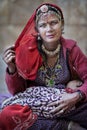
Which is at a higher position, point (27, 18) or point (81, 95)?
point (27, 18)

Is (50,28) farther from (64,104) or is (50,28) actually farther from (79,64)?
(64,104)

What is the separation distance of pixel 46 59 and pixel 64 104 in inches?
11.5

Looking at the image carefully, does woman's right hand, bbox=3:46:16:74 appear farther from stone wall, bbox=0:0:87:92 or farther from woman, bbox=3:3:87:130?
stone wall, bbox=0:0:87:92

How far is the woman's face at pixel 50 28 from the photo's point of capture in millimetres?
1790

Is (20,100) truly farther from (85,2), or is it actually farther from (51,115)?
(85,2)

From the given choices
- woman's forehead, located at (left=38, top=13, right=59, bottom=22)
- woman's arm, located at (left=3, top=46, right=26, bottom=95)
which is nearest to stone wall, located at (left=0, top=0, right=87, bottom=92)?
woman's arm, located at (left=3, top=46, right=26, bottom=95)

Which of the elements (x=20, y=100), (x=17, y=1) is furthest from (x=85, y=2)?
(x=20, y=100)

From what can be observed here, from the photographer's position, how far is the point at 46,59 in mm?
1847

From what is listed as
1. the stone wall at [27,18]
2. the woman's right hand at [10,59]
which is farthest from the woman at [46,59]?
the stone wall at [27,18]

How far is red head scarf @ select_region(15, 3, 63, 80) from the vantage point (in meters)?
1.76

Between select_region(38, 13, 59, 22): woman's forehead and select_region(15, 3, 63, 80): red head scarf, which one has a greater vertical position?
select_region(38, 13, 59, 22): woman's forehead

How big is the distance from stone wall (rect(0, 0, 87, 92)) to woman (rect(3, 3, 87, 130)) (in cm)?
89

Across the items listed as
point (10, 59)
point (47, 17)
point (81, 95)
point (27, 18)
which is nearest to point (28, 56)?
point (10, 59)

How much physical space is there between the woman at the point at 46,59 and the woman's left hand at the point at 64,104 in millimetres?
17
